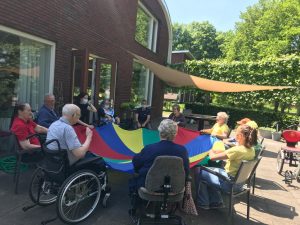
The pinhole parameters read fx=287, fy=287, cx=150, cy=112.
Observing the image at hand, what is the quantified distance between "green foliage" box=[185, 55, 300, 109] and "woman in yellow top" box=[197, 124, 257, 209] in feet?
30.3

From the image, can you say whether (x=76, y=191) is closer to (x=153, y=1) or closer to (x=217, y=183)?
(x=217, y=183)

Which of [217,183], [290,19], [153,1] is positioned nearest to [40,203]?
[217,183]

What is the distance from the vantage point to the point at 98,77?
7984mm

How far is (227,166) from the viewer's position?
3.66 meters

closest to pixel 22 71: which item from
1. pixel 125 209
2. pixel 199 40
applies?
pixel 125 209

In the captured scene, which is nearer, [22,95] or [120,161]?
[120,161]

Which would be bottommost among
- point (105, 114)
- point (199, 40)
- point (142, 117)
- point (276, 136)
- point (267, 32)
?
point (276, 136)

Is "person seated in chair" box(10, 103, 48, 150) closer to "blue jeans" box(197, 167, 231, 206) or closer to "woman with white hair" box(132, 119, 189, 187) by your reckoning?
"woman with white hair" box(132, 119, 189, 187)

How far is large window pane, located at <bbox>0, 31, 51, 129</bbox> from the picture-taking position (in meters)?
5.16

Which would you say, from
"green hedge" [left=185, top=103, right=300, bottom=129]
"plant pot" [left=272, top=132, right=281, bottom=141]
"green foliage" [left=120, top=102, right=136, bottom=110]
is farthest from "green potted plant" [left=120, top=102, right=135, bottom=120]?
"green hedge" [left=185, top=103, right=300, bottom=129]

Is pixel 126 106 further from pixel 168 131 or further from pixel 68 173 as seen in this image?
pixel 168 131

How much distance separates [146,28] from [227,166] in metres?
9.75

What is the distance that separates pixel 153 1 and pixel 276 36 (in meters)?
17.4

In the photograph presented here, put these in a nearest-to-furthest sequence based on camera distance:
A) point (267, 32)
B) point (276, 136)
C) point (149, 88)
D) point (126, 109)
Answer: point (126, 109)
point (276, 136)
point (149, 88)
point (267, 32)
